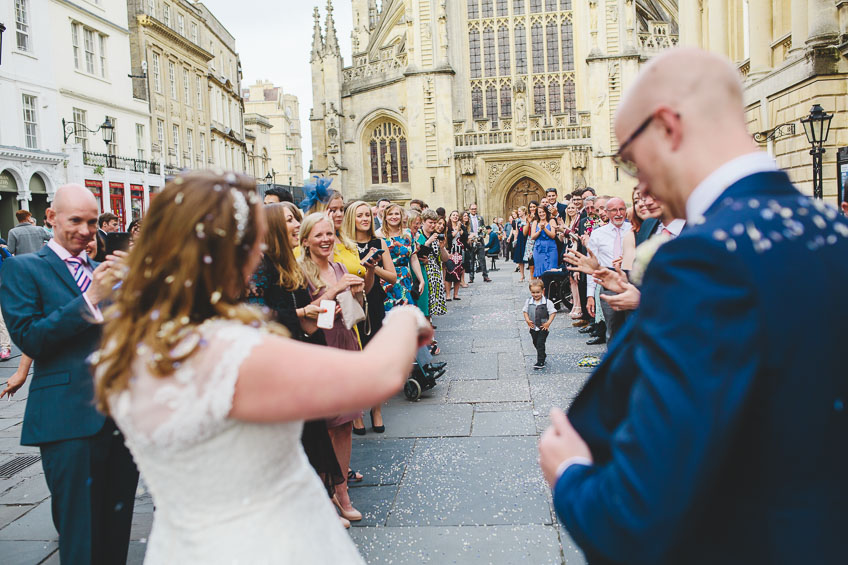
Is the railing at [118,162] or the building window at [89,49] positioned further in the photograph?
the building window at [89,49]

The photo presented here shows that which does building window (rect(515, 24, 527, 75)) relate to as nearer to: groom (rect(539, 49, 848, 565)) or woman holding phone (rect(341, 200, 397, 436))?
woman holding phone (rect(341, 200, 397, 436))

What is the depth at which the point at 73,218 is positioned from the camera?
3.16 meters

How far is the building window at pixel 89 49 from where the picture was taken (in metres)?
25.1

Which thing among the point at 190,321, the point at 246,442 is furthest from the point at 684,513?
the point at 190,321

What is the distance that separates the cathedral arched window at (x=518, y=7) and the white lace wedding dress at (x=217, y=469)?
34.2 meters

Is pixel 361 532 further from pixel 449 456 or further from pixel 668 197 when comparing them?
pixel 668 197

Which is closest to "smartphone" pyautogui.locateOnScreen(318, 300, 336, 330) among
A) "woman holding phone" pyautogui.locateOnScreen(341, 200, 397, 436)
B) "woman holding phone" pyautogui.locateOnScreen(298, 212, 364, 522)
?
"woman holding phone" pyautogui.locateOnScreen(298, 212, 364, 522)

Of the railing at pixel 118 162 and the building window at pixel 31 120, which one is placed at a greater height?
the building window at pixel 31 120

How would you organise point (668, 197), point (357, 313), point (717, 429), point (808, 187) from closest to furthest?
point (717, 429), point (668, 197), point (357, 313), point (808, 187)

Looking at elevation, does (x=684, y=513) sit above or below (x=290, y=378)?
below

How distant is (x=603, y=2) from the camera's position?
30344 mm

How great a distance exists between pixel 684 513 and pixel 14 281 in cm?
300

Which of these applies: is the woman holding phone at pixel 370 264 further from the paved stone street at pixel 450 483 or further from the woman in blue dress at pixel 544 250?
the woman in blue dress at pixel 544 250

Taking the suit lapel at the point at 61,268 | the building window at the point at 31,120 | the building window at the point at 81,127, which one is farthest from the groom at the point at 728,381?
the building window at the point at 81,127
